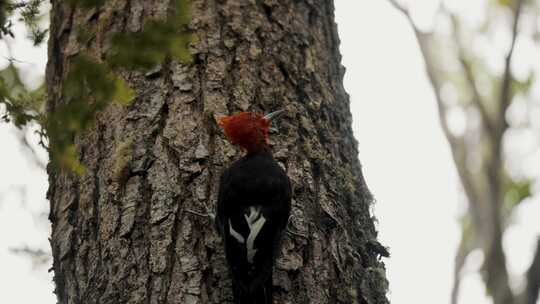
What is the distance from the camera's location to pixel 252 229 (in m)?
3.25

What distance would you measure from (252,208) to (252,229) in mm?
151

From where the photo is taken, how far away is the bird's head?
3379 mm

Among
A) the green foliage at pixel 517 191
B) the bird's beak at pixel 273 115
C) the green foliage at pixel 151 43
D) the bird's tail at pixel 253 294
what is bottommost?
the bird's tail at pixel 253 294

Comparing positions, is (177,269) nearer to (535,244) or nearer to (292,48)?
(292,48)

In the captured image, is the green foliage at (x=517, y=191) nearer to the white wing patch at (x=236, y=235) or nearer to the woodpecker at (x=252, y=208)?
the woodpecker at (x=252, y=208)

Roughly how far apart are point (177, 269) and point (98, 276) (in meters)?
0.35

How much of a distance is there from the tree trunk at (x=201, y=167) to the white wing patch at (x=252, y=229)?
97 millimetres

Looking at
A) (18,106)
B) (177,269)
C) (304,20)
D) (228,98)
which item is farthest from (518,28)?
(18,106)

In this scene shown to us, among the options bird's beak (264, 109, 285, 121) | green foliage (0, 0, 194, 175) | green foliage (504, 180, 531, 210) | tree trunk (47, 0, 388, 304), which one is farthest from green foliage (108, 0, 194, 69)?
green foliage (504, 180, 531, 210)

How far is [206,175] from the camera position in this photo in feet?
11.0

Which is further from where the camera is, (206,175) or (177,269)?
(206,175)

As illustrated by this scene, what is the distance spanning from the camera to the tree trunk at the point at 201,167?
3045 mm

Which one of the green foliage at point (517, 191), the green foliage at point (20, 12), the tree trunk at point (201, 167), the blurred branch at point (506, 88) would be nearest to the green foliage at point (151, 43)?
the green foliage at point (20, 12)

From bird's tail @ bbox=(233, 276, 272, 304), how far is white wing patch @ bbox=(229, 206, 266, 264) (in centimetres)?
14
